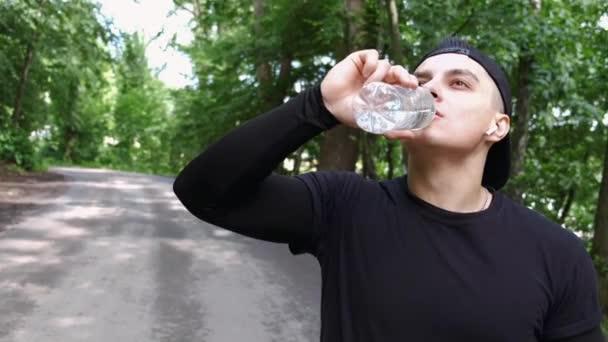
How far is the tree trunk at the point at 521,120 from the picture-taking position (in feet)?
26.2

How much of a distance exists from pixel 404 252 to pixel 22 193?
49.1ft

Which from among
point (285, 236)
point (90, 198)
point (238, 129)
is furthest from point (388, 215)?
point (90, 198)

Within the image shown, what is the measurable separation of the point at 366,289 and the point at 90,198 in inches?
556

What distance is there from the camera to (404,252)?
4.75 feet

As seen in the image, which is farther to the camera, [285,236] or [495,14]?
[495,14]

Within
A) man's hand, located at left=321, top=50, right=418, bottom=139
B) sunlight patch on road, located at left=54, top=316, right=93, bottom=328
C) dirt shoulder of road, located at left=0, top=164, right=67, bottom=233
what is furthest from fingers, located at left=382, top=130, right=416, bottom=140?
dirt shoulder of road, located at left=0, top=164, right=67, bottom=233

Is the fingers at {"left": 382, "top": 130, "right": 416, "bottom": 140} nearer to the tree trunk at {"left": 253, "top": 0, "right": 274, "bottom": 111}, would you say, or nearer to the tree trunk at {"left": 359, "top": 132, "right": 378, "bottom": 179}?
the tree trunk at {"left": 359, "top": 132, "right": 378, "bottom": 179}

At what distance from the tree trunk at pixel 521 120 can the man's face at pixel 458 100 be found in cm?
677

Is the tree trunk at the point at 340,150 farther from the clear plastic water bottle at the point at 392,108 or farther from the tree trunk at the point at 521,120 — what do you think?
the clear plastic water bottle at the point at 392,108

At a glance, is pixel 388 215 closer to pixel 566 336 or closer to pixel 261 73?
pixel 566 336

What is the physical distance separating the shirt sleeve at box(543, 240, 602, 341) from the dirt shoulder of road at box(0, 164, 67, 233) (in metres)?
9.17

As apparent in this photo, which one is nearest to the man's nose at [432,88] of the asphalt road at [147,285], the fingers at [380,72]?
the fingers at [380,72]

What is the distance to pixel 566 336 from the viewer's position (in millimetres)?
1411

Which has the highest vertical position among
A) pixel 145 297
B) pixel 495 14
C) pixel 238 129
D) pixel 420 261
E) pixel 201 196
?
pixel 495 14
